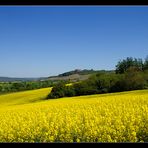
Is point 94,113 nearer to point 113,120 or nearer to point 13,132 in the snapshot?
point 113,120

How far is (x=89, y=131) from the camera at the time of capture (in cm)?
566

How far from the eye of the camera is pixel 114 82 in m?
17.8

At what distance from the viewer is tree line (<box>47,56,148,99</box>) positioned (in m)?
16.3

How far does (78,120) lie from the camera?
6820 millimetres

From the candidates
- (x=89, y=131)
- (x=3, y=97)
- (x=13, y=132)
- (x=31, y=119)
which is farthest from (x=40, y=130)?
(x=3, y=97)

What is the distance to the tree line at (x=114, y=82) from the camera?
1630cm

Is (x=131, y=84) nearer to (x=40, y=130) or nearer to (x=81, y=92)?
(x=81, y=92)

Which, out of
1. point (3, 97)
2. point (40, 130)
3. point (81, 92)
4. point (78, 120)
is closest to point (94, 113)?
point (78, 120)

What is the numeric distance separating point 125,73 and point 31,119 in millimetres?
9375
